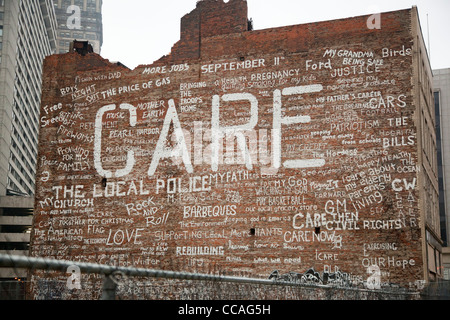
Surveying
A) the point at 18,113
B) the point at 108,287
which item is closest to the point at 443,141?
the point at 18,113

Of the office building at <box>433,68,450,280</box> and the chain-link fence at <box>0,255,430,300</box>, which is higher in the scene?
the office building at <box>433,68,450,280</box>

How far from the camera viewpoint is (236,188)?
21125mm

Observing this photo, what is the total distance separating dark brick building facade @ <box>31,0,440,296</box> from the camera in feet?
63.4

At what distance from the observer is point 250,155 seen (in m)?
21.2

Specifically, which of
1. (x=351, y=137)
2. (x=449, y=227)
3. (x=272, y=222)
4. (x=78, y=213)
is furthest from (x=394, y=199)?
(x=449, y=227)

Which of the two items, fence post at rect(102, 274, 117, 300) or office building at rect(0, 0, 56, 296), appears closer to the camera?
fence post at rect(102, 274, 117, 300)

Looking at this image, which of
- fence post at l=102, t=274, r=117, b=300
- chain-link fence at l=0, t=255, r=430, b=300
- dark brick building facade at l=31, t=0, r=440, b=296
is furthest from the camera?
dark brick building facade at l=31, t=0, r=440, b=296

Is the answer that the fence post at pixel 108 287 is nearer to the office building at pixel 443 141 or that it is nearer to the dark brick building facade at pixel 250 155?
the dark brick building facade at pixel 250 155

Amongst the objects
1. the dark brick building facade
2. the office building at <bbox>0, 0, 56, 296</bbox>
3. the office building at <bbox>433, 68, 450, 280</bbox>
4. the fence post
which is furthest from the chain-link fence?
the office building at <bbox>0, 0, 56, 296</bbox>

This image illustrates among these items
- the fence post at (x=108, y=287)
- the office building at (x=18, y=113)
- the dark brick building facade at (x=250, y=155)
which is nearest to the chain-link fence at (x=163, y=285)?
the fence post at (x=108, y=287)

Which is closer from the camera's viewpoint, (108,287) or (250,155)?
(108,287)

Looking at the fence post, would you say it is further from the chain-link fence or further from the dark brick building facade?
the dark brick building facade

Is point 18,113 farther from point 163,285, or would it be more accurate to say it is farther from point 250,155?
point 163,285

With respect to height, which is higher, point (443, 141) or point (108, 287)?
point (443, 141)
